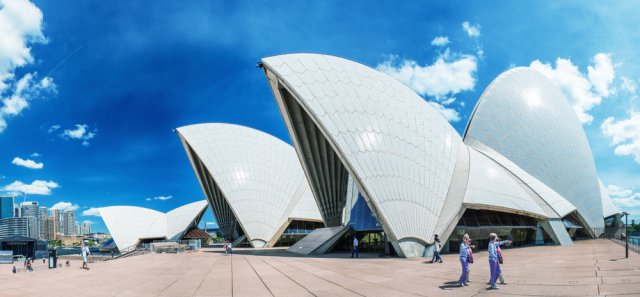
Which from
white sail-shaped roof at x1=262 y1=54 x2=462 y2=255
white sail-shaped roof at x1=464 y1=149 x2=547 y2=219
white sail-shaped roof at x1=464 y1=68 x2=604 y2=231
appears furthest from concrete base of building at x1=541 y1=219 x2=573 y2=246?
white sail-shaped roof at x1=464 y1=68 x2=604 y2=231

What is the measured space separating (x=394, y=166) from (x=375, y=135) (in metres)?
1.94

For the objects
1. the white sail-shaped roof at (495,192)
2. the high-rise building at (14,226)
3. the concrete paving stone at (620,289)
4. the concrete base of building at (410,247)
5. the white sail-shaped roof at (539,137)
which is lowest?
the high-rise building at (14,226)

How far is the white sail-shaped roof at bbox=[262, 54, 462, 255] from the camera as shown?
60.1 feet

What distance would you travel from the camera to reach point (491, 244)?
888cm

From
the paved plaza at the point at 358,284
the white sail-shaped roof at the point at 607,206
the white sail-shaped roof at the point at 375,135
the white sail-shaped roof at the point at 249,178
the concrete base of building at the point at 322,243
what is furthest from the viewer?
the white sail-shaped roof at the point at 607,206

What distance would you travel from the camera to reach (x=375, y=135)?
19828 mm

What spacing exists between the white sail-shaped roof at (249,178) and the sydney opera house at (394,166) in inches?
5.3

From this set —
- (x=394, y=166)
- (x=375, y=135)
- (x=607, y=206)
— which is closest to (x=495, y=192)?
(x=394, y=166)

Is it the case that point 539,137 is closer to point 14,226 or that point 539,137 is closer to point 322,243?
point 322,243

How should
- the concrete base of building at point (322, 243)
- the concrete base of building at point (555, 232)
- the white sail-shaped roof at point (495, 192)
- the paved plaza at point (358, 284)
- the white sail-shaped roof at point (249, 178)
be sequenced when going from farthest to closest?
the white sail-shaped roof at point (249, 178) < the concrete base of building at point (555, 232) < the concrete base of building at point (322, 243) < the white sail-shaped roof at point (495, 192) < the paved plaza at point (358, 284)

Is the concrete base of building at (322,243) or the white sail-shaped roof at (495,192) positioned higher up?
the white sail-shaped roof at (495,192)

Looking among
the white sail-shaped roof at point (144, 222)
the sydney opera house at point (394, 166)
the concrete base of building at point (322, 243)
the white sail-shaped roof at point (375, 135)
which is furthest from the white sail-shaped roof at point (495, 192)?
the white sail-shaped roof at point (144, 222)

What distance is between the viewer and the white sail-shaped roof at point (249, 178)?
3625 cm

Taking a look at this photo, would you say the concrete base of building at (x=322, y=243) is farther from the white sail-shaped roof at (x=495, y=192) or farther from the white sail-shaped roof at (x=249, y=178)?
the white sail-shaped roof at (x=249, y=178)
